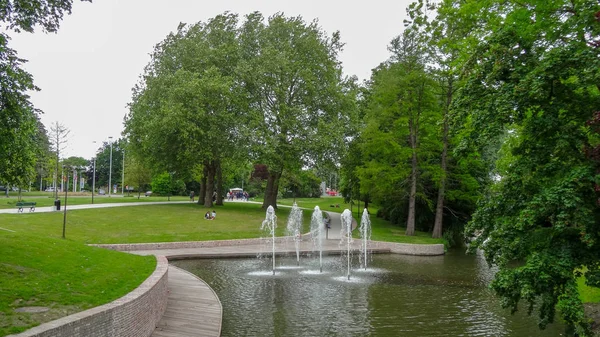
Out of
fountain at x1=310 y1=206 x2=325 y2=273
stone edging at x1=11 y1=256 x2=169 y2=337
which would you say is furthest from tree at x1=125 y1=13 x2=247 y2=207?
stone edging at x1=11 y1=256 x2=169 y2=337

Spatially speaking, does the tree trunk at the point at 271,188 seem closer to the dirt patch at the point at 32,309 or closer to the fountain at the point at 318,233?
the fountain at the point at 318,233

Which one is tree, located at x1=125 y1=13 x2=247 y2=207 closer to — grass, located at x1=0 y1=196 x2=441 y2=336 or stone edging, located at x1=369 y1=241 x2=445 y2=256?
grass, located at x1=0 y1=196 x2=441 y2=336

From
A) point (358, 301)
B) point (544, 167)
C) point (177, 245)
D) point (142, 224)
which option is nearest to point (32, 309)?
point (358, 301)

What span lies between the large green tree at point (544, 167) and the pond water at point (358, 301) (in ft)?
9.36

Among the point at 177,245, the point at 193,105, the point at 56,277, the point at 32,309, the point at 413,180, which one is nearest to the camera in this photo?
the point at 32,309

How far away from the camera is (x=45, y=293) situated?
31.0ft

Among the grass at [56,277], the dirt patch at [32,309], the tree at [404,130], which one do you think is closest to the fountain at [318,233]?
the tree at [404,130]

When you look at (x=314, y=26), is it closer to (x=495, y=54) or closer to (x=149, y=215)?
(x=149, y=215)

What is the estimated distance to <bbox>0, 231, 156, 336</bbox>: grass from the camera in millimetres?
8422

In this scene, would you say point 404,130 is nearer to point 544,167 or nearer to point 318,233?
point 318,233

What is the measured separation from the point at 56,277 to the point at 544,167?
458 inches

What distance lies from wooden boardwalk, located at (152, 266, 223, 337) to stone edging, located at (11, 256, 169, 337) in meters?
0.33

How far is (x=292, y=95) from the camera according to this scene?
4003 centimetres

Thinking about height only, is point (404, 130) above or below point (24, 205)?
above
